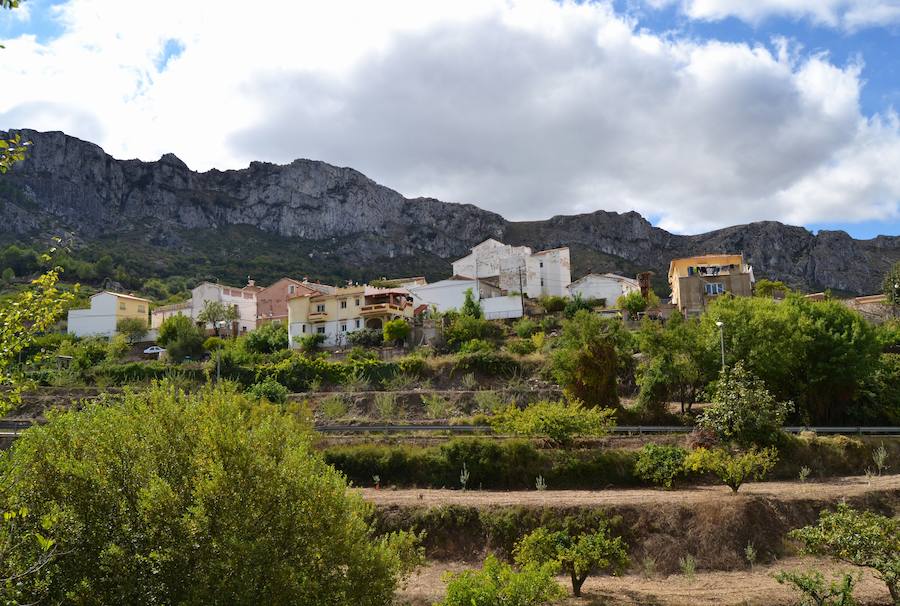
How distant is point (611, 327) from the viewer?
38.6 m

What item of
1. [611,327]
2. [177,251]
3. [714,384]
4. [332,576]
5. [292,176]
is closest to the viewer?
[332,576]

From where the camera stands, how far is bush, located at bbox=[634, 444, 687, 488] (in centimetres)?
2808

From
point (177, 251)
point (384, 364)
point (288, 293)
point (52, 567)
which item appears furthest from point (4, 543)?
point (177, 251)

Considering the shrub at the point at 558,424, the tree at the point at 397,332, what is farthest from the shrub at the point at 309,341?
the shrub at the point at 558,424

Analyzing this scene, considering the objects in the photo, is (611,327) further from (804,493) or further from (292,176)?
(292,176)

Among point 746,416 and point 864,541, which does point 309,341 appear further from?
point 864,541

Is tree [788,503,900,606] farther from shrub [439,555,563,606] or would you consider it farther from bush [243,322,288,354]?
bush [243,322,288,354]

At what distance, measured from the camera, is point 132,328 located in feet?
231

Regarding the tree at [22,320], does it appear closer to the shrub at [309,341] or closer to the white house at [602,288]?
the shrub at [309,341]

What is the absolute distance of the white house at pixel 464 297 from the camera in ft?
220

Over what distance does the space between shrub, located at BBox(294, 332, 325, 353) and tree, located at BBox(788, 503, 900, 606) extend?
47.5 meters

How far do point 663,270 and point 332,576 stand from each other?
150 meters

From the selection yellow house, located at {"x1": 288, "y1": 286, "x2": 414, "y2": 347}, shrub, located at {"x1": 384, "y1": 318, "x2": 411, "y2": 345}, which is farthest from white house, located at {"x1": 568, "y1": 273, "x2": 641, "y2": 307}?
shrub, located at {"x1": 384, "y1": 318, "x2": 411, "y2": 345}

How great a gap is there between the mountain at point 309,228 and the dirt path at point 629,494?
97.5m
